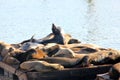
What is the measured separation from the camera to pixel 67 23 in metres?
26.7

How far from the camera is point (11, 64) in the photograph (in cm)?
992

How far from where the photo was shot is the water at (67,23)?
830 inches

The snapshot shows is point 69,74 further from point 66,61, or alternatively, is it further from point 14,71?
point 14,71

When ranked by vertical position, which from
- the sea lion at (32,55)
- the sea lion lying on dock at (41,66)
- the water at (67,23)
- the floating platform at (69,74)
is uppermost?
the sea lion at (32,55)

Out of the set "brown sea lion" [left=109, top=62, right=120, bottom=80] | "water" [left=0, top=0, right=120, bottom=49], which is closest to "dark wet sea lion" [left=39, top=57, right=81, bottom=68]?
"brown sea lion" [left=109, top=62, right=120, bottom=80]

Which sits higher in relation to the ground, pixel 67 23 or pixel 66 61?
pixel 66 61

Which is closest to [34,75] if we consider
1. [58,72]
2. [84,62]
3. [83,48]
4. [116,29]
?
[58,72]

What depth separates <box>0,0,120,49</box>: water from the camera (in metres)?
21.1

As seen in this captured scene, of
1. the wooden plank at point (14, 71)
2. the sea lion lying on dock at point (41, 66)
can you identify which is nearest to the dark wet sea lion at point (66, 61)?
the sea lion lying on dock at point (41, 66)

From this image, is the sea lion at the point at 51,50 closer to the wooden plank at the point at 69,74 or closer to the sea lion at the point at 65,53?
the sea lion at the point at 65,53

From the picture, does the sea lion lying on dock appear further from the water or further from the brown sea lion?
the water

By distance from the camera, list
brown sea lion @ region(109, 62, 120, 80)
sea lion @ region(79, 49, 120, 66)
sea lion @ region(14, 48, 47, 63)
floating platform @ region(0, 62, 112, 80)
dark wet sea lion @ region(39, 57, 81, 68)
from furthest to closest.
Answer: sea lion @ region(14, 48, 47, 63) → sea lion @ region(79, 49, 120, 66) → dark wet sea lion @ region(39, 57, 81, 68) → floating platform @ region(0, 62, 112, 80) → brown sea lion @ region(109, 62, 120, 80)

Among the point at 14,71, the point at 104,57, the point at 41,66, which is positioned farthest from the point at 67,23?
the point at 41,66

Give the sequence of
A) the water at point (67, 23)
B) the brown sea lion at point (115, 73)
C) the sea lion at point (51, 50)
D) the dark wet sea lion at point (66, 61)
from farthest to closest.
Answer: the water at point (67, 23)
the sea lion at point (51, 50)
the dark wet sea lion at point (66, 61)
the brown sea lion at point (115, 73)
